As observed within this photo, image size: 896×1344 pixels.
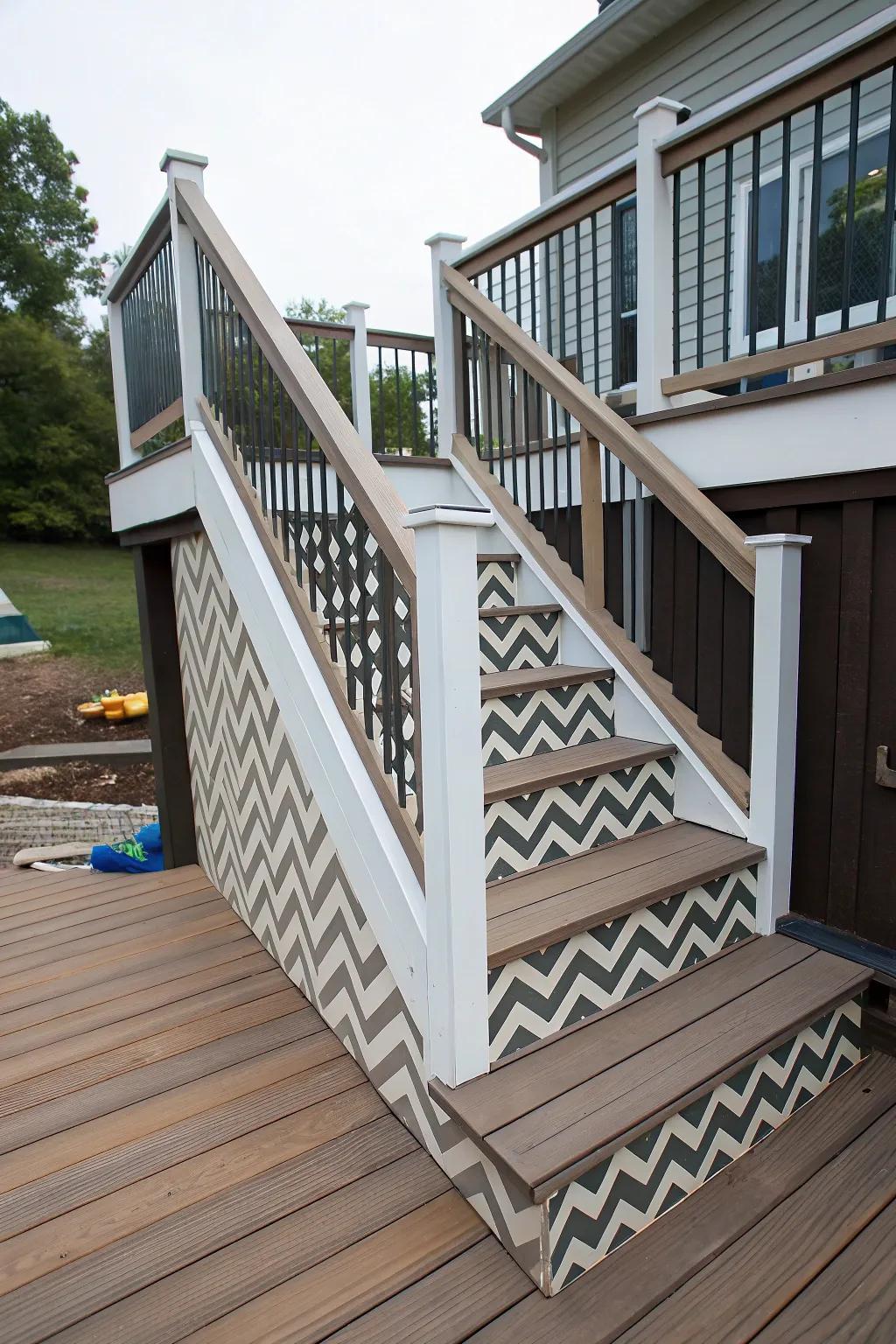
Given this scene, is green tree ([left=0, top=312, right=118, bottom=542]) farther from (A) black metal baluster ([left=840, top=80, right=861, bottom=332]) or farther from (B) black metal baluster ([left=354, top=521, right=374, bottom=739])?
(A) black metal baluster ([left=840, top=80, right=861, bottom=332])

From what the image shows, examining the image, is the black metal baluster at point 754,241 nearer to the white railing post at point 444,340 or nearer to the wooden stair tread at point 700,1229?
the white railing post at point 444,340

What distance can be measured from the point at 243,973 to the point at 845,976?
1.77 metres

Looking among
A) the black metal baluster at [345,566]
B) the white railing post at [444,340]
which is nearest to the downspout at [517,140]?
the white railing post at [444,340]

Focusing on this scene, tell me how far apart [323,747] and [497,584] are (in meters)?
1.27

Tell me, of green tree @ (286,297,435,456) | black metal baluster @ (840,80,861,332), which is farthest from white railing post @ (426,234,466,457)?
black metal baluster @ (840,80,861,332)

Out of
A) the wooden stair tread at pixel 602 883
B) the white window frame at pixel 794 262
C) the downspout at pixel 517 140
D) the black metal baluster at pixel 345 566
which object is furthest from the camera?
the downspout at pixel 517 140

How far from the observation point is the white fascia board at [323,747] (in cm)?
169

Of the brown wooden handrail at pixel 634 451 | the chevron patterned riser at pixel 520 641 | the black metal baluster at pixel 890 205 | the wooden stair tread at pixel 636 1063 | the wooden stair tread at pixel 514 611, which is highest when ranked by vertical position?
the black metal baluster at pixel 890 205

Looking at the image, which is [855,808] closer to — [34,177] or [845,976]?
[845,976]

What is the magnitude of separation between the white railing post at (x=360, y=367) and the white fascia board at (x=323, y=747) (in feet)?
7.03

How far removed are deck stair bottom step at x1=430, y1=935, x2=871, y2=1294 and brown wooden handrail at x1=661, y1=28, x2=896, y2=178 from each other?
2.31 metres

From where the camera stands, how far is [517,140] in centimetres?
571

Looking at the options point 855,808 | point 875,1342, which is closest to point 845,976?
point 855,808

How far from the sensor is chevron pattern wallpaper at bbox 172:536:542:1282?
1634 mm
